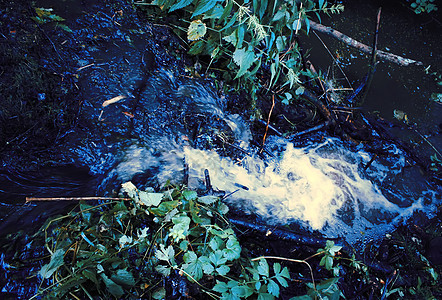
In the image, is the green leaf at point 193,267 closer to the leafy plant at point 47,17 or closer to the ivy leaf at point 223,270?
the ivy leaf at point 223,270

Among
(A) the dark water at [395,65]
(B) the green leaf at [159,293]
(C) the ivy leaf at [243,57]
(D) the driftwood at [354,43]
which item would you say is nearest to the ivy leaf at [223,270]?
(B) the green leaf at [159,293]

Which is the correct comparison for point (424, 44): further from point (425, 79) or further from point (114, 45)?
point (114, 45)

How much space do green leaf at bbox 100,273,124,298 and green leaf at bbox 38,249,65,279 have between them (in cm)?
26

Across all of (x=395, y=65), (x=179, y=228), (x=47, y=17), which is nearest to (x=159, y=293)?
(x=179, y=228)

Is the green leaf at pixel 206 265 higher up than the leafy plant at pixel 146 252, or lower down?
higher up

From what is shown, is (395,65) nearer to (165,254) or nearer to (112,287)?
(165,254)

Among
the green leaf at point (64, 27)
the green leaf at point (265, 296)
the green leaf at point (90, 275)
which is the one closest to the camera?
the green leaf at point (90, 275)

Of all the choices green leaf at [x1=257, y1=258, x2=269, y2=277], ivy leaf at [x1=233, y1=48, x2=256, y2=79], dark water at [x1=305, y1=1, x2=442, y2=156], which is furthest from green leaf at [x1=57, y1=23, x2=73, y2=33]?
dark water at [x1=305, y1=1, x2=442, y2=156]

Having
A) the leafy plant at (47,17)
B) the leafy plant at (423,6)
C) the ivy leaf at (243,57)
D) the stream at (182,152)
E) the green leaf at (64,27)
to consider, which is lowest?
the stream at (182,152)

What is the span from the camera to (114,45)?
304 cm

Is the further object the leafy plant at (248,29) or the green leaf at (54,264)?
the leafy plant at (248,29)

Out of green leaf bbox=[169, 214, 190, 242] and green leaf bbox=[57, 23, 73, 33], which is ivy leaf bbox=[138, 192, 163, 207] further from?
green leaf bbox=[57, 23, 73, 33]

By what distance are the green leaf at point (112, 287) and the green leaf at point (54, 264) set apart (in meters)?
0.26

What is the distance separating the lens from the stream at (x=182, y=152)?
239cm
